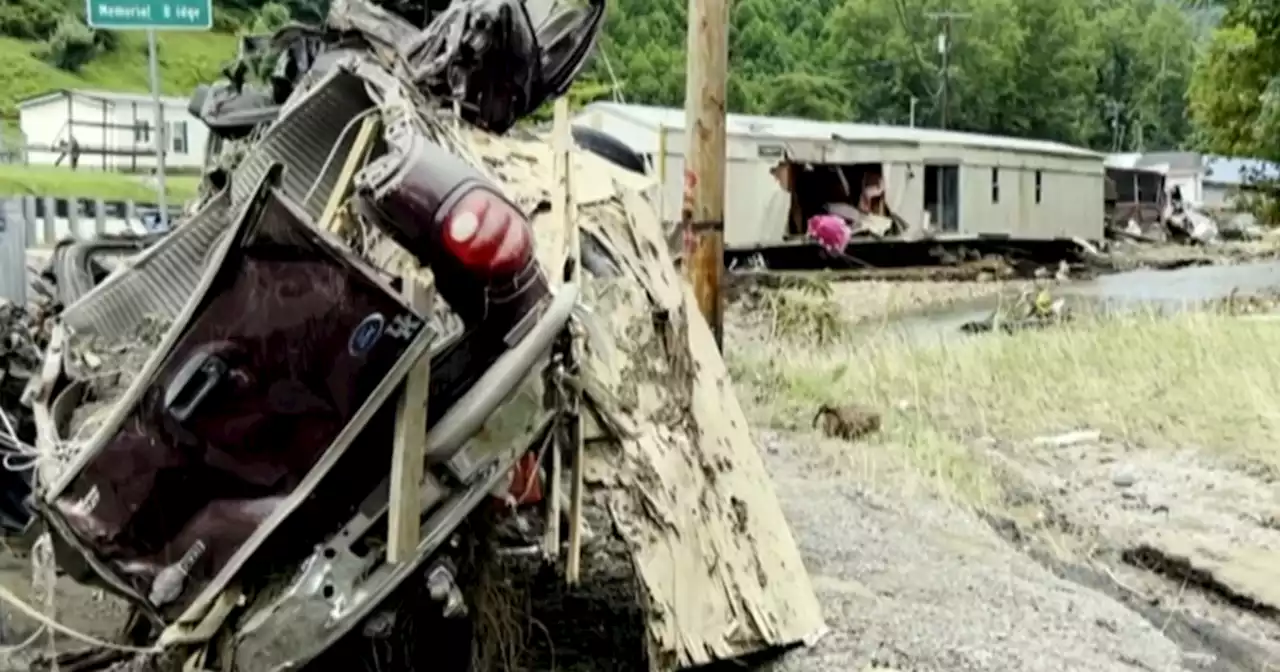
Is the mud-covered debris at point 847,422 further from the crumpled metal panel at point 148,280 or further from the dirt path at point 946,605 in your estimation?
the crumpled metal panel at point 148,280

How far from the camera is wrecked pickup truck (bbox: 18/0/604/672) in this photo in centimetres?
419

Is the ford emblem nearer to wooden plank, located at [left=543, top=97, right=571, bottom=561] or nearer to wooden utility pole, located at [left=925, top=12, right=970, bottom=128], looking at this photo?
wooden plank, located at [left=543, top=97, right=571, bottom=561]

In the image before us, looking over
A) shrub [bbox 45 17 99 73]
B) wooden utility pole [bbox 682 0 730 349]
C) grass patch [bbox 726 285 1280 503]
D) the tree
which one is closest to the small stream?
the tree

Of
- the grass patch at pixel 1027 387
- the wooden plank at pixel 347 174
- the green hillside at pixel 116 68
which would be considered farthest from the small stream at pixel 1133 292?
the green hillside at pixel 116 68

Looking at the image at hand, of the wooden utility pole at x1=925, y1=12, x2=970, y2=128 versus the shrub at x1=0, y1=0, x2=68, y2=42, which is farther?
the wooden utility pole at x1=925, y1=12, x2=970, y2=128

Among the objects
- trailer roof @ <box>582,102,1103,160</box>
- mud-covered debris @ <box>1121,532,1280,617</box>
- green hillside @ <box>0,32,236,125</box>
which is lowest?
mud-covered debris @ <box>1121,532,1280,617</box>

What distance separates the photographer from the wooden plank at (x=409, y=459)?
14.0ft

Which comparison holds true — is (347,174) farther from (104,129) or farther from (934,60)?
(934,60)

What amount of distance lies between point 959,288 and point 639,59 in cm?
2864

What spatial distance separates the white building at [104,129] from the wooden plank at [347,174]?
1075 inches

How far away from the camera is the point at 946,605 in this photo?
631 centimetres

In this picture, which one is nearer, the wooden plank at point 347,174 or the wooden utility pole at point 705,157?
the wooden plank at point 347,174

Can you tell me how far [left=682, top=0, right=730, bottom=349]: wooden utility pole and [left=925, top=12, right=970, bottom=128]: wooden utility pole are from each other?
6184 centimetres

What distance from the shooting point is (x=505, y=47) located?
6.11 meters
